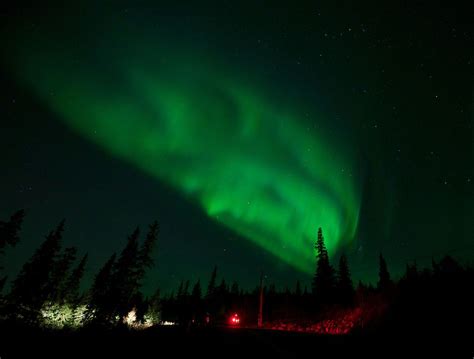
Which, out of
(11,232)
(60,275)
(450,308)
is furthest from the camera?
(60,275)

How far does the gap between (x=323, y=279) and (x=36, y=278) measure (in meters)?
46.4

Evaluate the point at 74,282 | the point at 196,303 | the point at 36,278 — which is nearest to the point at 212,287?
the point at 196,303

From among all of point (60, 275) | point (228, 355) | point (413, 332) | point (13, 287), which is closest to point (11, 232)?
point (13, 287)

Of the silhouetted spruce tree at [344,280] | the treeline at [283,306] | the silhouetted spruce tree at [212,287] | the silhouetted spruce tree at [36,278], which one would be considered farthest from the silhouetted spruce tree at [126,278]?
the silhouetted spruce tree at [212,287]

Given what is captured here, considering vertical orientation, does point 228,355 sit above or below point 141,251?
below

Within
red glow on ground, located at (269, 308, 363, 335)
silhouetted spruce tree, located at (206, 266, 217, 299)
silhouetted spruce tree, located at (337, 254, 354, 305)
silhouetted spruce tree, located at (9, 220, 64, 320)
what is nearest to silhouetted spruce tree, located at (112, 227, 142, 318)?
silhouetted spruce tree, located at (9, 220, 64, 320)

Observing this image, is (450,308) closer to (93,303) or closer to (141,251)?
(141,251)

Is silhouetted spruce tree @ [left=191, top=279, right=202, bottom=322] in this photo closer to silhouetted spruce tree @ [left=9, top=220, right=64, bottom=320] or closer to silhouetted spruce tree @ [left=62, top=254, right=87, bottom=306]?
silhouetted spruce tree @ [left=62, top=254, right=87, bottom=306]

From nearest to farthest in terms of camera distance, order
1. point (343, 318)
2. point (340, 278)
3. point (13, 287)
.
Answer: point (343, 318)
point (13, 287)
point (340, 278)

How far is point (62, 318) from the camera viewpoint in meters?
38.4

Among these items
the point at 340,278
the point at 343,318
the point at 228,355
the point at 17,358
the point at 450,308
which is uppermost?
the point at 340,278

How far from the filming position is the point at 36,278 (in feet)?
127

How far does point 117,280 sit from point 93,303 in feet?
19.0

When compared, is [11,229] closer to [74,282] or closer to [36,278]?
[36,278]
